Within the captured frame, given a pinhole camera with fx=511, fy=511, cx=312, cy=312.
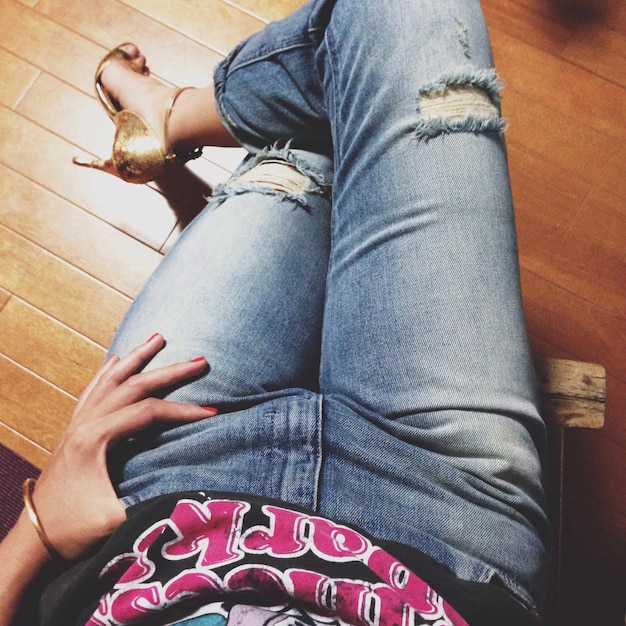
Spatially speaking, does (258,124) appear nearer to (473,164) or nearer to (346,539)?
(473,164)

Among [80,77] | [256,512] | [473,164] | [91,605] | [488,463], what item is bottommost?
[91,605]

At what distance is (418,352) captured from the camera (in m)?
0.57

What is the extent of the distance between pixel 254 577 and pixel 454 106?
55 centimetres

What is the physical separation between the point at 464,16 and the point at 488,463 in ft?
1.79

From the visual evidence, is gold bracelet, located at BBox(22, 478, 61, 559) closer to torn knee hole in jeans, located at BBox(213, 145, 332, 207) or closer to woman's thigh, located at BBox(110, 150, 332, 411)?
woman's thigh, located at BBox(110, 150, 332, 411)

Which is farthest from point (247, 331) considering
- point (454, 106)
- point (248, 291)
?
→ point (454, 106)

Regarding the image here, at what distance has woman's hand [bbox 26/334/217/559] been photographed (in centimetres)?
53

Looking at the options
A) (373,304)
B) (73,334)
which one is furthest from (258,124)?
(73,334)

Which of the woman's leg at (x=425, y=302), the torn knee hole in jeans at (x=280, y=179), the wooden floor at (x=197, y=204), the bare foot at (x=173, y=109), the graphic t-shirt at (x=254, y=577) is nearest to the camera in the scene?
the graphic t-shirt at (x=254, y=577)

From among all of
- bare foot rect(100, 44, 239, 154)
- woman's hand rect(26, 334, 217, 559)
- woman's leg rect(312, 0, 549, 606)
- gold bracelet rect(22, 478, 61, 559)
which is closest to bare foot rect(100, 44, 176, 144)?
bare foot rect(100, 44, 239, 154)

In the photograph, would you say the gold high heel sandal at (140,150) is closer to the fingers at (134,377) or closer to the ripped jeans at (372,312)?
the ripped jeans at (372,312)

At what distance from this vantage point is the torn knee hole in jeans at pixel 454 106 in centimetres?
61

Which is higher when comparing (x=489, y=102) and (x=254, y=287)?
(x=489, y=102)

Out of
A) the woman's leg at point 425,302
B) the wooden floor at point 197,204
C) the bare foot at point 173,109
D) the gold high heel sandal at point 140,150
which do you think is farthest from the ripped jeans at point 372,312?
the wooden floor at point 197,204
